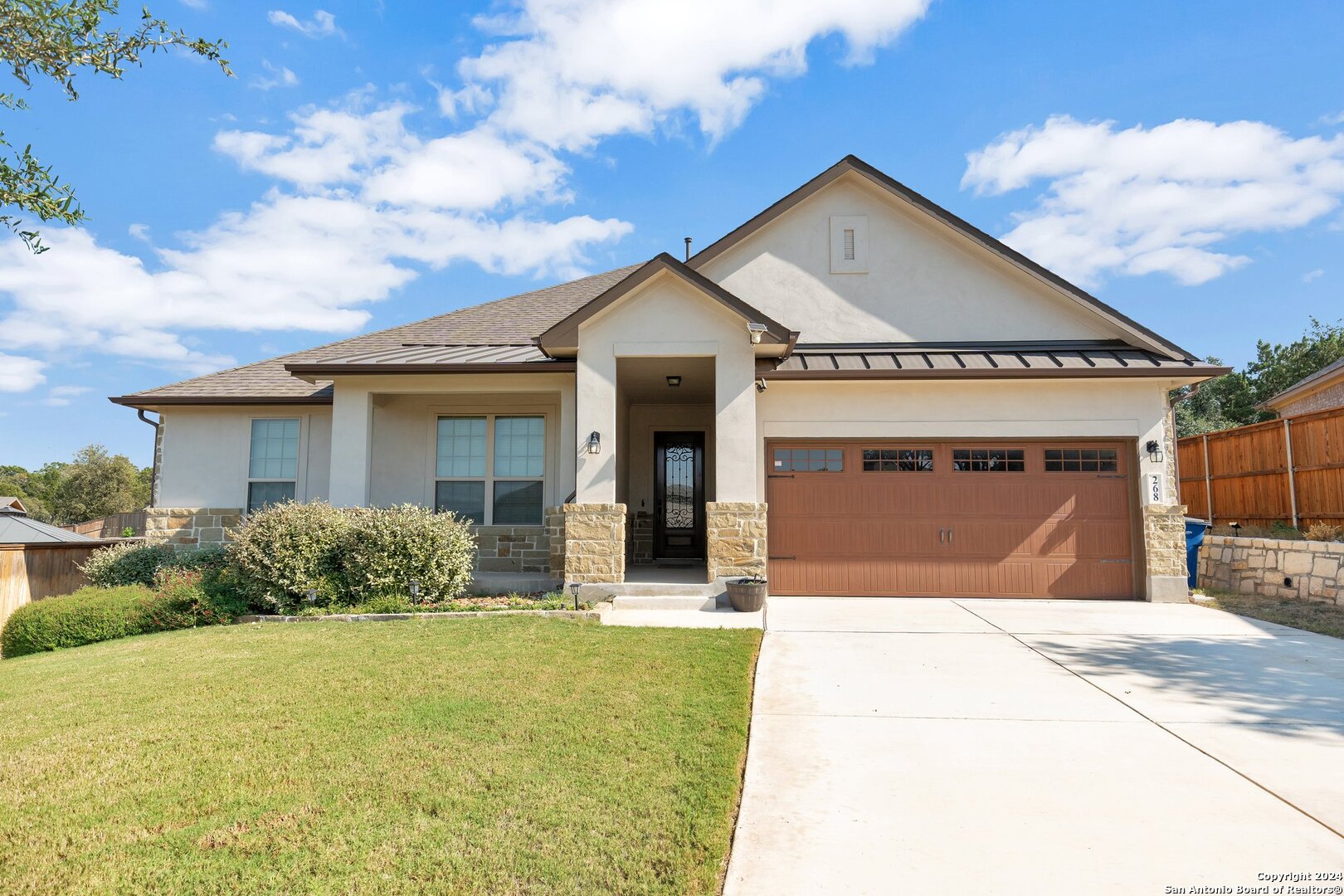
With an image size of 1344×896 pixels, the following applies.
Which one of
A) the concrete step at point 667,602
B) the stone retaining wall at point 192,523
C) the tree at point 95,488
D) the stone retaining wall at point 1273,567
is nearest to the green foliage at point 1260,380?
the stone retaining wall at point 1273,567

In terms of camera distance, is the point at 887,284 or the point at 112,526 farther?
the point at 112,526

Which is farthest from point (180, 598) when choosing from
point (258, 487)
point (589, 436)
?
point (589, 436)

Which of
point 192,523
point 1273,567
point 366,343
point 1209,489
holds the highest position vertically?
point 366,343

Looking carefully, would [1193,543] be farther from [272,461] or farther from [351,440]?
[272,461]

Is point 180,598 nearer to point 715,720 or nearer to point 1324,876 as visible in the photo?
point 715,720

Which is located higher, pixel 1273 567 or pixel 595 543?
pixel 595 543

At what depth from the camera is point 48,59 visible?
13.3 feet

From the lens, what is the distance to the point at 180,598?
355 inches

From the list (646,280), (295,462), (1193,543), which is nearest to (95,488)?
(295,462)

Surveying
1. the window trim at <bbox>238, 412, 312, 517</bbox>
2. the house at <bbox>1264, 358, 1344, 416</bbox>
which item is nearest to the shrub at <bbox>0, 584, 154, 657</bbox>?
the window trim at <bbox>238, 412, 312, 517</bbox>

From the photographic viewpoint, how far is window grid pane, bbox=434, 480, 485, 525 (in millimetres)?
11805

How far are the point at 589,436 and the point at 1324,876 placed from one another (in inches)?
329

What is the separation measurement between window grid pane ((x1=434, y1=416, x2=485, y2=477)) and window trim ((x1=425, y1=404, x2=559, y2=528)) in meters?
0.06

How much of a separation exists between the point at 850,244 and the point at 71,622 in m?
12.6
